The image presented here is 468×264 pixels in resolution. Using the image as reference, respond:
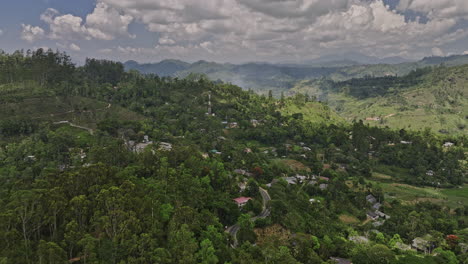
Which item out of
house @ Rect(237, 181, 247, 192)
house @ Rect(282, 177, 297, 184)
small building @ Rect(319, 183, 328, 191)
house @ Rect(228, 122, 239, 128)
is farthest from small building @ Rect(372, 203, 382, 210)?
house @ Rect(228, 122, 239, 128)

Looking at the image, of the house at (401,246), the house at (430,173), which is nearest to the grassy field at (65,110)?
the house at (401,246)

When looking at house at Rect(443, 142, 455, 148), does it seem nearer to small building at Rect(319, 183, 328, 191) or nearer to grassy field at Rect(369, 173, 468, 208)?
grassy field at Rect(369, 173, 468, 208)

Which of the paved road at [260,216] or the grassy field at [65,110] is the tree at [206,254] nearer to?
the paved road at [260,216]

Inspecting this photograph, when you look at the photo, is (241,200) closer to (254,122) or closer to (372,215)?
(372,215)

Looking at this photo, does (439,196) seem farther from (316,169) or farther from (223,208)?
(223,208)

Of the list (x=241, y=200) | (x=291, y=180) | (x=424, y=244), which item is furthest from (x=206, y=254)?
(x=291, y=180)

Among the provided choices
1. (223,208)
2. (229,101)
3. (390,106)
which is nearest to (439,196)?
(223,208)

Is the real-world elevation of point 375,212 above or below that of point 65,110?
below
